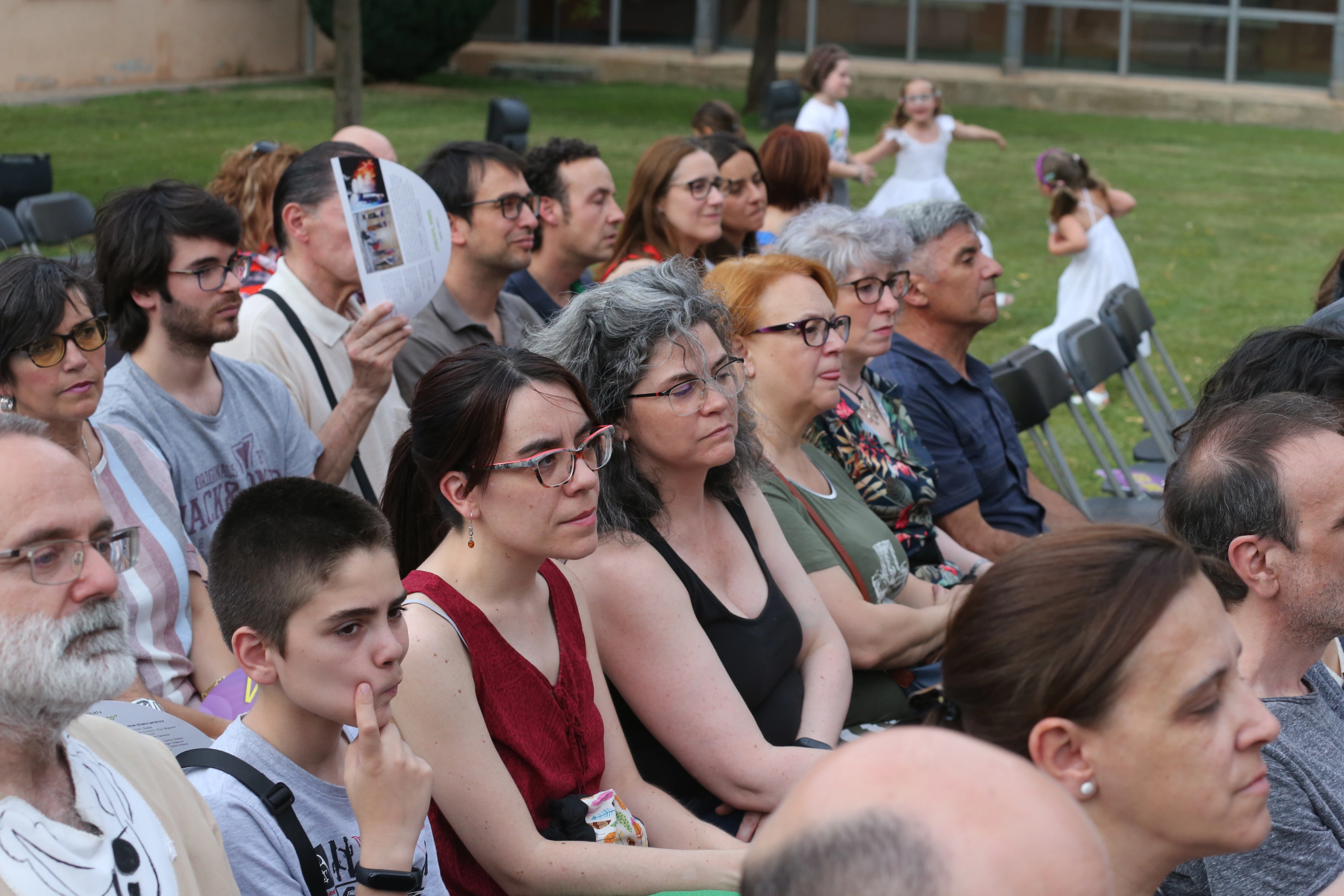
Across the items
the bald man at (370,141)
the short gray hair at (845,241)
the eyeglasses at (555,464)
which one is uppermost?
the bald man at (370,141)

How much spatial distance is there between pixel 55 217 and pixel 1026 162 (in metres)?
13.8

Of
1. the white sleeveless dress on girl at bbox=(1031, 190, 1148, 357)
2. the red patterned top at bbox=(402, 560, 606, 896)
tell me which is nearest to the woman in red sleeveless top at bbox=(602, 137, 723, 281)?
the red patterned top at bbox=(402, 560, 606, 896)

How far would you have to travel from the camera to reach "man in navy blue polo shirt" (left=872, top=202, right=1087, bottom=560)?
439 cm

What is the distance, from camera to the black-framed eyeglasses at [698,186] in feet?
17.9

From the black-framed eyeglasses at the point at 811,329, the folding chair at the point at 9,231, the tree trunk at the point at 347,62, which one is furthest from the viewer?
the tree trunk at the point at 347,62

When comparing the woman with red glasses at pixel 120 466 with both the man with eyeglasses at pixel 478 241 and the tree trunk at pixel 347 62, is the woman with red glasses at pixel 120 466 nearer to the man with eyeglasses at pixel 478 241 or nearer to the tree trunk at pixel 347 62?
the man with eyeglasses at pixel 478 241

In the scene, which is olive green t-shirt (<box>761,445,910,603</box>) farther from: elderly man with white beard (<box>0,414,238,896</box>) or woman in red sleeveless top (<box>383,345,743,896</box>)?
elderly man with white beard (<box>0,414,238,896</box>)

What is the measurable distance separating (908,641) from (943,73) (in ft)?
76.7

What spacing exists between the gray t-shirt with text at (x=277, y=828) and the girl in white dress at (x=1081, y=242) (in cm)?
684

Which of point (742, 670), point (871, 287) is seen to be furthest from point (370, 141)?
point (742, 670)

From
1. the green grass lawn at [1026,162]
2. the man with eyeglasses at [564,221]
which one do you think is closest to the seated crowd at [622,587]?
the man with eyeglasses at [564,221]

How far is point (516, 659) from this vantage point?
8.17 ft

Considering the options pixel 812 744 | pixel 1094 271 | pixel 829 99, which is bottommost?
pixel 812 744

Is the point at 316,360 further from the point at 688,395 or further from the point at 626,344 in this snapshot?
the point at 688,395
